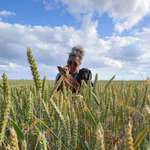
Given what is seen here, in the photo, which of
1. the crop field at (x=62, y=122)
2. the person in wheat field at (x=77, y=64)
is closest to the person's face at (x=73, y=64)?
the person in wheat field at (x=77, y=64)

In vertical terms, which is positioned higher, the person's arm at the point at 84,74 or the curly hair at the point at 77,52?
the curly hair at the point at 77,52

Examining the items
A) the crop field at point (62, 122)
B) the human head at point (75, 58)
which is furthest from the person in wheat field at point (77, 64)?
the crop field at point (62, 122)

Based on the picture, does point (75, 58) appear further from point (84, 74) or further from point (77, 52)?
point (84, 74)

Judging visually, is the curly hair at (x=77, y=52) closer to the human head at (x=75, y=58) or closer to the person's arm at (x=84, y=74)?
the human head at (x=75, y=58)

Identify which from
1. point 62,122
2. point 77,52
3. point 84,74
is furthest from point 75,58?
point 62,122

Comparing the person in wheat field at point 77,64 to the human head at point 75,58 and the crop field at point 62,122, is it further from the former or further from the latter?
the crop field at point 62,122

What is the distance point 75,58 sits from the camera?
4418mm

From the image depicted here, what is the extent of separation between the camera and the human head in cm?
442

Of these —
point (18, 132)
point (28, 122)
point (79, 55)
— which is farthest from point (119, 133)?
point (79, 55)

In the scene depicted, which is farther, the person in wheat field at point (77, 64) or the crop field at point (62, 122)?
the person in wheat field at point (77, 64)

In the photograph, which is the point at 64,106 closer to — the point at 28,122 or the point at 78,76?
the point at 28,122

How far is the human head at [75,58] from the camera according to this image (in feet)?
14.5

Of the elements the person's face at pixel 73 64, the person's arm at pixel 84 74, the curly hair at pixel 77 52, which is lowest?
the person's arm at pixel 84 74

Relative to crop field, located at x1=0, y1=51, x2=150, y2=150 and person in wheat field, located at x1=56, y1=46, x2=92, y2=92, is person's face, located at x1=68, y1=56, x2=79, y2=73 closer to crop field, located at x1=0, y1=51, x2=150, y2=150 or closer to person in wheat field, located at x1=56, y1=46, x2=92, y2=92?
person in wheat field, located at x1=56, y1=46, x2=92, y2=92
